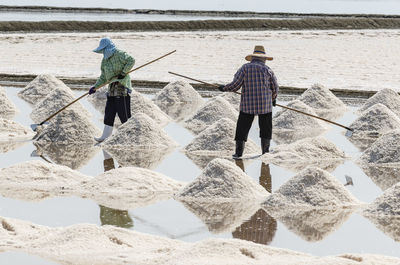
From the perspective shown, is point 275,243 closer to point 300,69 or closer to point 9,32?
point 300,69

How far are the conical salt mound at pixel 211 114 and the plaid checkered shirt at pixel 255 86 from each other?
2124 mm

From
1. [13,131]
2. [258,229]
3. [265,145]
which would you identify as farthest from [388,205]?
[13,131]

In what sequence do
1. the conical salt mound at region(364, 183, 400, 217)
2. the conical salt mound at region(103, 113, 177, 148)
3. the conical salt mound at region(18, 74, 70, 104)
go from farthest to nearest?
the conical salt mound at region(18, 74, 70, 104)
the conical salt mound at region(103, 113, 177, 148)
the conical salt mound at region(364, 183, 400, 217)

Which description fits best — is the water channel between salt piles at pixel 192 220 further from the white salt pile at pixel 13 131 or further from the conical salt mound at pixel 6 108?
the conical salt mound at pixel 6 108

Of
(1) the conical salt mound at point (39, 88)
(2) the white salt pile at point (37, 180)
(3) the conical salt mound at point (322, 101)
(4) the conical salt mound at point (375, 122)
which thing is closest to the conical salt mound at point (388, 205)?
(2) the white salt pile at point (37, 180)

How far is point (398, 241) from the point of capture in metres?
5.91

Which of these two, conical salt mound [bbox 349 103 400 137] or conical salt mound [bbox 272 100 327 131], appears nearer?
conical salt mound [bbox 349 103 400 137]

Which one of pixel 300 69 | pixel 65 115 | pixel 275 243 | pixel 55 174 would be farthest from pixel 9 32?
pixel 275 243

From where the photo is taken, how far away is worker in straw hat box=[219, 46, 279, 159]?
8703 mm

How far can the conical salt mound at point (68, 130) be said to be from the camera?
9656mm

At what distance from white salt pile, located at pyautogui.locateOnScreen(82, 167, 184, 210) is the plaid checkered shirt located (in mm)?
1576

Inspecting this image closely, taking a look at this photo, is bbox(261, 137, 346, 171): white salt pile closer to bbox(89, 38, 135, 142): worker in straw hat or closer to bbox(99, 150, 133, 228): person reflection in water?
bbox(89, 38, 135, 142): worker in straw hat

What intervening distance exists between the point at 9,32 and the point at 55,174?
19.9 meters

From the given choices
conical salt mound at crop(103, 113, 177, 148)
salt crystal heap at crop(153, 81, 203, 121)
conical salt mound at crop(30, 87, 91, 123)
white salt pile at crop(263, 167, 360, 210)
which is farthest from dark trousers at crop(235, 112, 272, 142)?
salt crystal heap at crop(153, 81, 203, 121)
